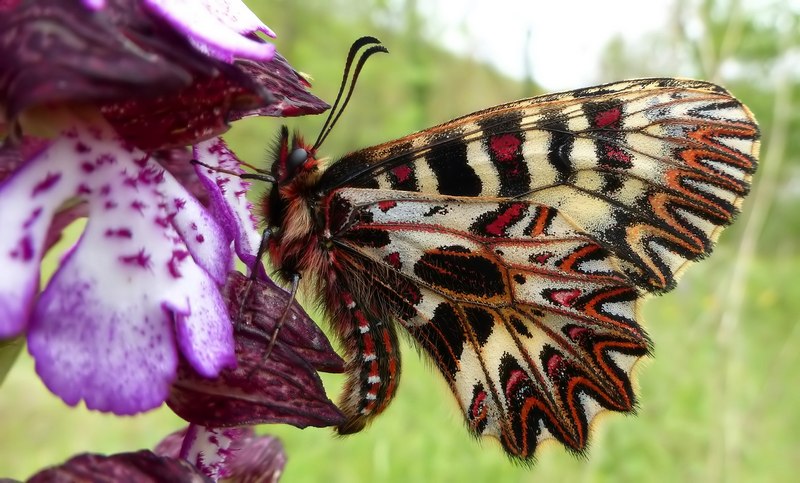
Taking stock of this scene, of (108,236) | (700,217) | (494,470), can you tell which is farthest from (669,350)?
(108,236)

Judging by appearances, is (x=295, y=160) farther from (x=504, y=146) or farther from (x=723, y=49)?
(x=723, y=49)

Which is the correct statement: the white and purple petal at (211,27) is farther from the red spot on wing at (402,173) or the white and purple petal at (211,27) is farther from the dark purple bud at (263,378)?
the red spot on wing at (402,173)

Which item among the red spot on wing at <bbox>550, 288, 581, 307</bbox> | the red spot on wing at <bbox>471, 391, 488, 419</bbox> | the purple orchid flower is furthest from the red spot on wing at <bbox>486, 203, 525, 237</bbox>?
the purple orchid flower

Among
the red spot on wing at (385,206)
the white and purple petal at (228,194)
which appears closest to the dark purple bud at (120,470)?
the white and purple petal at (228,194)

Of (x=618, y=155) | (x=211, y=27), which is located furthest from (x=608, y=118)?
(x=211, y=27)

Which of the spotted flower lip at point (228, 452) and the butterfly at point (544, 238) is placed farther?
the butterfly at point (544, 238)
